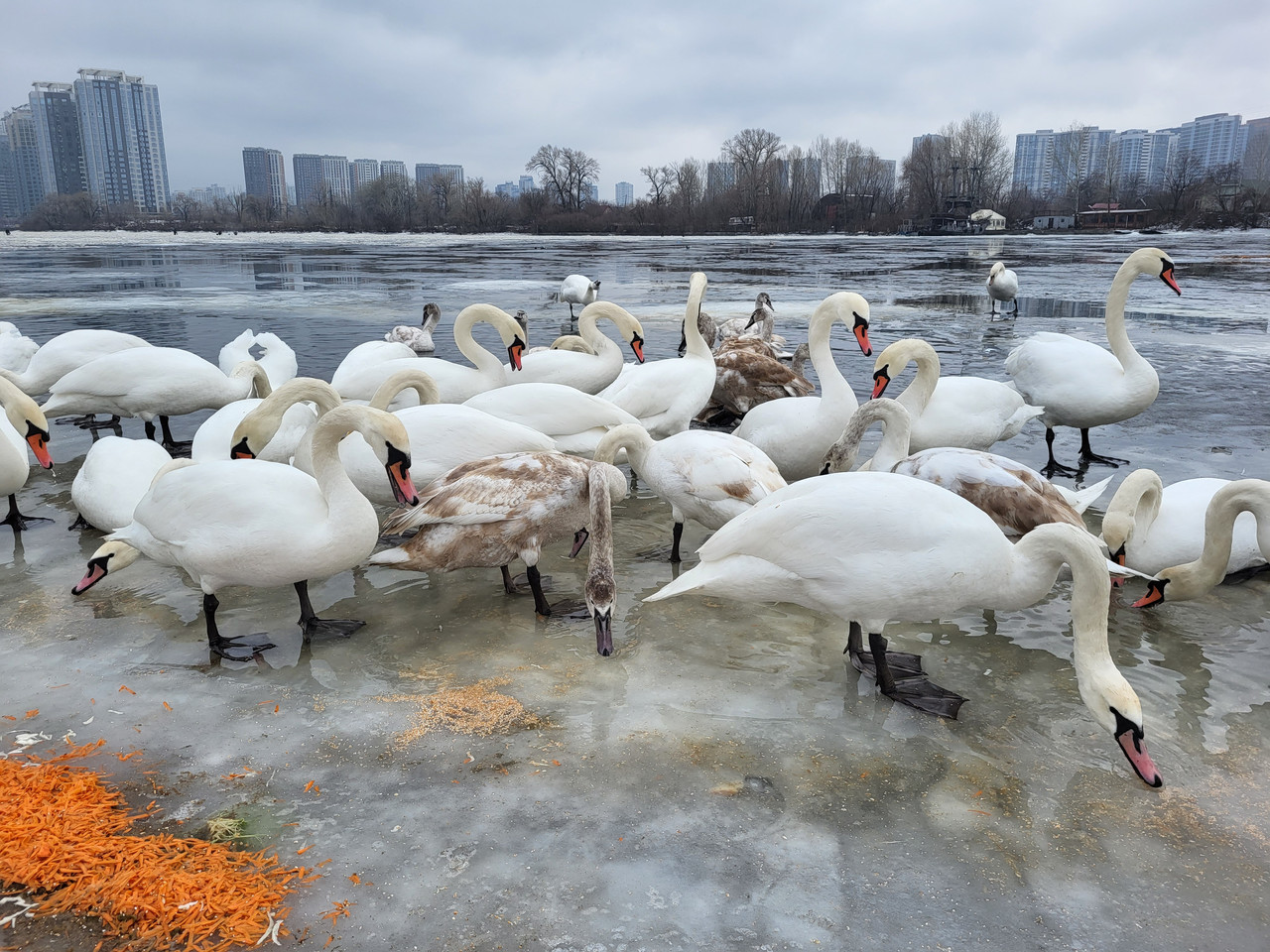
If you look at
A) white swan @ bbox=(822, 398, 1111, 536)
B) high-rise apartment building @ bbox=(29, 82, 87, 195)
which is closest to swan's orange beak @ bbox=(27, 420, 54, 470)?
white swan @ bbox=(822, 398, 1111, 536)

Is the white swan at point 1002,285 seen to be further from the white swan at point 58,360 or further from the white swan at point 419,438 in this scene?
the white swan at point 58,360

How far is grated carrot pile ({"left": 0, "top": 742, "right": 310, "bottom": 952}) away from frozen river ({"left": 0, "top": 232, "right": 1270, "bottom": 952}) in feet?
0.38

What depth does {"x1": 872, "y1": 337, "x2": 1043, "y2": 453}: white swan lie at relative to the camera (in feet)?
20.7

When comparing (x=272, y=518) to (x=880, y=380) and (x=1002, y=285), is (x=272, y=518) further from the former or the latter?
(x=1002, y=285)

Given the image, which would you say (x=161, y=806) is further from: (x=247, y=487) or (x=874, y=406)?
(x=874, y=406)

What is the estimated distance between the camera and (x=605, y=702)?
367 cm

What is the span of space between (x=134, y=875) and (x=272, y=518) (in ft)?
5.54

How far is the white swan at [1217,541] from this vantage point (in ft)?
14.1

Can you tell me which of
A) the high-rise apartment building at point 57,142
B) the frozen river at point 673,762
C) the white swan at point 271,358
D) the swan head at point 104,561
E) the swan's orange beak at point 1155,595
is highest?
the high-rise apartment building at point 57,142

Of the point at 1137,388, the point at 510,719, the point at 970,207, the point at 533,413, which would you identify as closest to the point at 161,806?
the point at 510,719

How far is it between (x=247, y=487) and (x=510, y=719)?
1669 mm

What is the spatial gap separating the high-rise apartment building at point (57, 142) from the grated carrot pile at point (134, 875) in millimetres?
225193

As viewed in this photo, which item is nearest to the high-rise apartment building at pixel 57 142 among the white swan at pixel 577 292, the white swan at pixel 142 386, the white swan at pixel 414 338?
the white swan at pixel 577 292

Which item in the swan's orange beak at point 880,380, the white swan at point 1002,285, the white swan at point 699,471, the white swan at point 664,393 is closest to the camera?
the white swan at point 699,471
